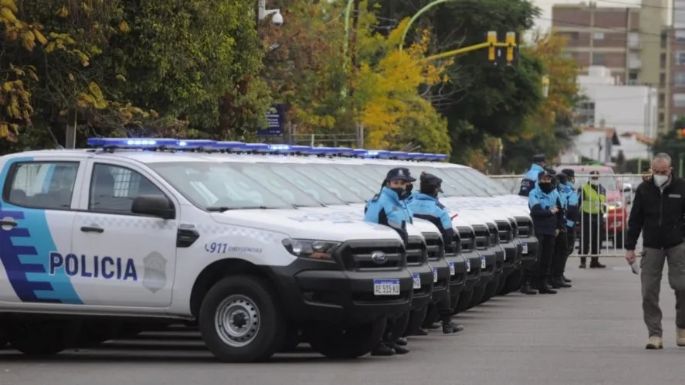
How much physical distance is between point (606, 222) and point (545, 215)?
27.1 ft

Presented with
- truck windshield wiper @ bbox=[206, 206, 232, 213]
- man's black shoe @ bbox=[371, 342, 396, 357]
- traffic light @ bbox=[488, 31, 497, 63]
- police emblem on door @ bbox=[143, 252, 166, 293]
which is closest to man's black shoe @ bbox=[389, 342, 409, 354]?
man's black shoe @ bbox=[371, 342, 396, 357]

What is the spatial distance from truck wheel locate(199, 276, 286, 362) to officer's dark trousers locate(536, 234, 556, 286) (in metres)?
12.3

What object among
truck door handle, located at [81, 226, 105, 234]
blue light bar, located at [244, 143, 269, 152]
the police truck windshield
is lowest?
truck door handle, located at [81, 226, 105, 234]

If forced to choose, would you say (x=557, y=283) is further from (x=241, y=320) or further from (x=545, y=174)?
(x=241, y=320)

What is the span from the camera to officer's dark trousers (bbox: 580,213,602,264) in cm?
3366

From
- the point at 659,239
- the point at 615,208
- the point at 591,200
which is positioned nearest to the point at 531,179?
the point at 591,200

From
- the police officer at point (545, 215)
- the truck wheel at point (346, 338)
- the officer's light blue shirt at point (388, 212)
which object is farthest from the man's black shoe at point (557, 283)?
the truck wheel at point (346, 338)

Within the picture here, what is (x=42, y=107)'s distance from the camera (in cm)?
2292

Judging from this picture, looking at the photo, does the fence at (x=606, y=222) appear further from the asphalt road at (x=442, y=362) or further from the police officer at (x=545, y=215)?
the asphalt road at (x=442, y=362)

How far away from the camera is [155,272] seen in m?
14.6

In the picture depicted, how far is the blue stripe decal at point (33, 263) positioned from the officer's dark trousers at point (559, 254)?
13.2 m

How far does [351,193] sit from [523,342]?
2631mm

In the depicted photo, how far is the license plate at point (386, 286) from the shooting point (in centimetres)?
1437

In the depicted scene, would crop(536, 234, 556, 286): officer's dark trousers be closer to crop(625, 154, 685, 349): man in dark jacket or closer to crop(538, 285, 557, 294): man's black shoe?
crop(538, 285, 557, 294): man's black shoe
